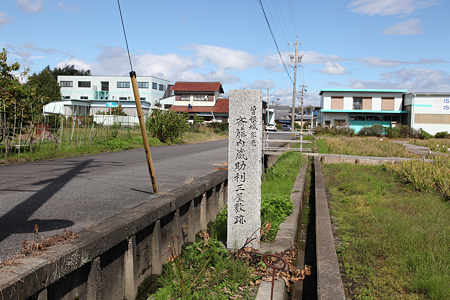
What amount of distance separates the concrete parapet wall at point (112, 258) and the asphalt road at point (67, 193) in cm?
43

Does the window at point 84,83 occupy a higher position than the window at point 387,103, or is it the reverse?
the window at point 84,83

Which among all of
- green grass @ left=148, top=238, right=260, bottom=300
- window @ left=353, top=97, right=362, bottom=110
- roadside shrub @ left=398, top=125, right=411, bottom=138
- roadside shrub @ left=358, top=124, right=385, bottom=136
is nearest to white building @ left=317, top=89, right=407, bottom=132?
window @ left=353, top=97, right=362, bottom=110

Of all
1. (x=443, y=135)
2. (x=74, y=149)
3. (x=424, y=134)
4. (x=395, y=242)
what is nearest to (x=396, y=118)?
(x=443, y=135)

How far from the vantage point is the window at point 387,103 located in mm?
51094

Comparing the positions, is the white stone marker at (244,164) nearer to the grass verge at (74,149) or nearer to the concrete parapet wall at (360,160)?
the grass verge at (74,149)

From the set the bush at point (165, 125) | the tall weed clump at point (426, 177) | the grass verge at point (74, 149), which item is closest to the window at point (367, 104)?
the bush at point (165, 125)

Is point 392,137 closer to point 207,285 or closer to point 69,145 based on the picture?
point 69,145

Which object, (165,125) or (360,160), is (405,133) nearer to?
(360,160)

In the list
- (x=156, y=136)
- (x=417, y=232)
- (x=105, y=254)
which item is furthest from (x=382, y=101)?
(x=105, y=254)

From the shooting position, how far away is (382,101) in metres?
51.3

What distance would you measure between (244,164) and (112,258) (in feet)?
6.71

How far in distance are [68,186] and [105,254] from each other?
159 inches

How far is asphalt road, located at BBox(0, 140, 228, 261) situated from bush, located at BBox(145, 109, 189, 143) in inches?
505

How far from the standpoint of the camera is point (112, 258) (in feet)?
13.3
